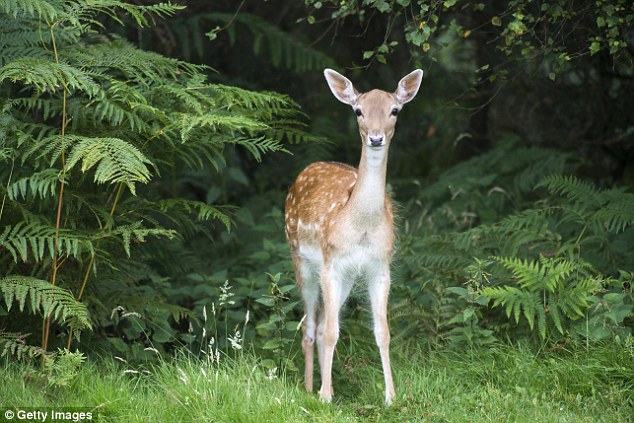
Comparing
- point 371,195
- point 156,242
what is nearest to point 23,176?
point 156,242

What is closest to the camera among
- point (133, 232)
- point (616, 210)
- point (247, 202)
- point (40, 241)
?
point (40, 241)

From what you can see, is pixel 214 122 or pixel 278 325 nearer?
pixel 214 122

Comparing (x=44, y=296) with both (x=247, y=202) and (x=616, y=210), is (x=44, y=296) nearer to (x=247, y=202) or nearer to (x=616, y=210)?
(x=616, y=210)

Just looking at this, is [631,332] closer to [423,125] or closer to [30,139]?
[30,139]

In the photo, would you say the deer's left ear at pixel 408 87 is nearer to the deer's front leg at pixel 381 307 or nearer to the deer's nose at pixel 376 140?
the deer's nose at pixel 376 140

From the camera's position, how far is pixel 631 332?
17.7ft

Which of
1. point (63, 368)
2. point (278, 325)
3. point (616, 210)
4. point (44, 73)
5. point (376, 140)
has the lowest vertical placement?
point (63, 368)

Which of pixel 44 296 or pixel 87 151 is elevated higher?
pixel 87 151

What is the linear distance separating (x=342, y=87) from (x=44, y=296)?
204 cm

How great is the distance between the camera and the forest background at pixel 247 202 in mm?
4996

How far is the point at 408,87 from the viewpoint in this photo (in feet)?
17.7

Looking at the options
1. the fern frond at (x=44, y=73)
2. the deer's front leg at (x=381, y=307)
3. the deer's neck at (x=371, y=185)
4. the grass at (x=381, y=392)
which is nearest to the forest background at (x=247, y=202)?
the fern frond at (x=44, y=73)

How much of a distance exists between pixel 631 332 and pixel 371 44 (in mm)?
4192

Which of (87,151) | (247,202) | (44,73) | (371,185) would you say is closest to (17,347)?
(87,151)
